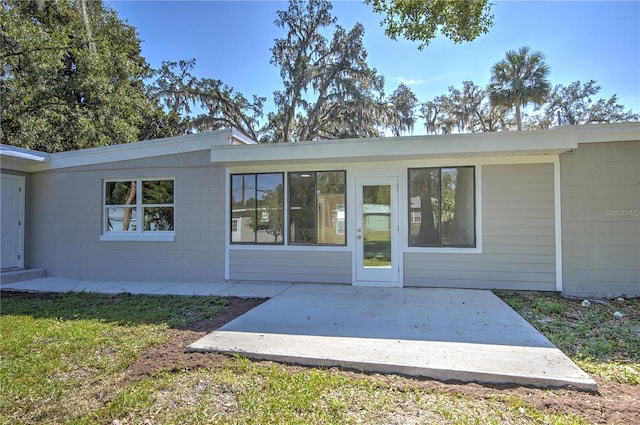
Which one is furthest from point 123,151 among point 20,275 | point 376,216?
point 376,216

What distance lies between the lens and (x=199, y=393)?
292 cm

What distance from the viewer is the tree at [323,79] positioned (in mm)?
17953

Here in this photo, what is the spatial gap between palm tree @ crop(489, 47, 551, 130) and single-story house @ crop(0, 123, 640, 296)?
13124mm

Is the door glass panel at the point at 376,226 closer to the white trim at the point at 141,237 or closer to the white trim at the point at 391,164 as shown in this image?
the white trim at the point at 391,164

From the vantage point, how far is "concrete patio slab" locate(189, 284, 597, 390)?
322 centimetres

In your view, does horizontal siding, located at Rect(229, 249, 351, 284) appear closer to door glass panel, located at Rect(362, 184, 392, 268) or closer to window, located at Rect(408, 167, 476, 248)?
door glass panel, located at Rect(362, 184, 392, 268)

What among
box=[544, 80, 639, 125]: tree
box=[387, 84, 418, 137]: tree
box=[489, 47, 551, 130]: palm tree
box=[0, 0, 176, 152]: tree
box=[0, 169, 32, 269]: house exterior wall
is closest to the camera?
box=[0, 169, 32, 269]: house exterior wall

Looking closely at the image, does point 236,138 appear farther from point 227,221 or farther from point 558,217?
point 558,217

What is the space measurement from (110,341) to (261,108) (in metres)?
18.4

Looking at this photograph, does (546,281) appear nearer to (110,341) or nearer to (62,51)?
(110,341)

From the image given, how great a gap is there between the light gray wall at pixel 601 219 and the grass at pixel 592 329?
1.37ft

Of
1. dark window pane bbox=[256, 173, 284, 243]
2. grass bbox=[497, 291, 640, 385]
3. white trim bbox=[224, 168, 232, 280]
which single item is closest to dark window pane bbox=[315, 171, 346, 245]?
dark window pane bbox=[256, 173, 284, 243]

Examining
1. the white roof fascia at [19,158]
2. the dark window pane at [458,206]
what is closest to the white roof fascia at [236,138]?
the dark window pane at [458,206]

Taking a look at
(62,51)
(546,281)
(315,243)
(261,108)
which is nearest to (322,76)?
(261,108)
